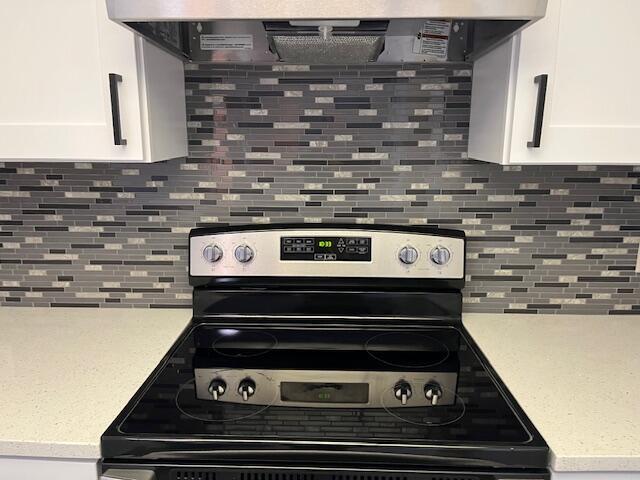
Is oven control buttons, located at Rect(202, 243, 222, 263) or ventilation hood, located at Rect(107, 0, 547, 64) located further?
oven control buttons, located at Rect(202, 243, 222, 263)

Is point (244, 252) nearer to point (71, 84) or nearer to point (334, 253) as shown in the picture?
point (334, 253)

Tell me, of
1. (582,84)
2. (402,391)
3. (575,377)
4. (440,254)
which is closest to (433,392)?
(402,391)

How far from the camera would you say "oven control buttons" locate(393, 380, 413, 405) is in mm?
988

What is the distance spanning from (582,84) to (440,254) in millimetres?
522

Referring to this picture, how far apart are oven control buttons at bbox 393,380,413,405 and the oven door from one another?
0.16 m

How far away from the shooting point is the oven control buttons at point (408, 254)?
132 centimetres

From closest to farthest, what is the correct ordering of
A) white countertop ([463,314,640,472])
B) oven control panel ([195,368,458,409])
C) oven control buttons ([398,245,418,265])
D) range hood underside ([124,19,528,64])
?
white countertop ([463,314,640,472]), oven control panel ([195,368,458,409]), range hood underside ([124,19,528,64]), oven control buttons ([398,245,418,265])

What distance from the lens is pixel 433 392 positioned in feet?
3.35

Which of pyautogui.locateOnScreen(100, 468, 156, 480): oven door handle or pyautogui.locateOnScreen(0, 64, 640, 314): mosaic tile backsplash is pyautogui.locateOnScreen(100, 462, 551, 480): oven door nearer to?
pyautogui.locateOnScreen(100, 468, 156, 480): oven door handle

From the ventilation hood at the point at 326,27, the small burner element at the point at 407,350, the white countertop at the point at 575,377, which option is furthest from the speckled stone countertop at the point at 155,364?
the ventilation hood at the point at 326,27

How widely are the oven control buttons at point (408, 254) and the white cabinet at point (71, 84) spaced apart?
68 cm

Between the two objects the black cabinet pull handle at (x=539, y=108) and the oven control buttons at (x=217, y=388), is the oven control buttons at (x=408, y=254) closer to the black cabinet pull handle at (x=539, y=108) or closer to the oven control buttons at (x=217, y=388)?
the black cabinet pull handle at (x=539, y=108)

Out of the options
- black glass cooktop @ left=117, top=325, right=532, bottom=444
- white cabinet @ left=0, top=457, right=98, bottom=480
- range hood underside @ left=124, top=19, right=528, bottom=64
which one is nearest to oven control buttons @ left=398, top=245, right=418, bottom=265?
black glass cooktop @ left=117, top=325, right=532, bottom=444

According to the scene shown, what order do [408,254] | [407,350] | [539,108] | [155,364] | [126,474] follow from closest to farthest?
[126,474] → [539,108] → [155,364] → [407,350] → [408,254]
